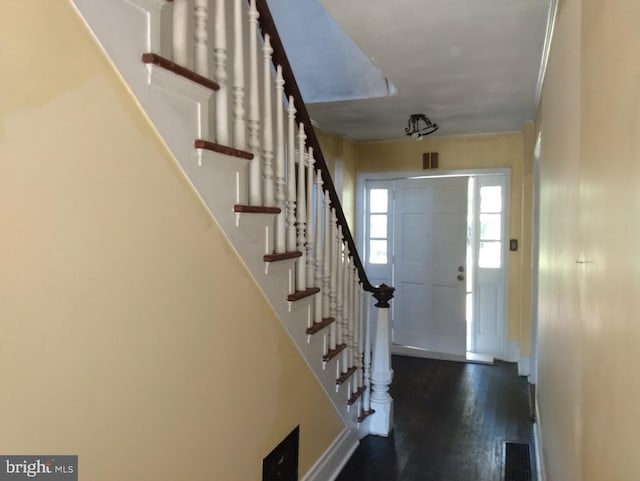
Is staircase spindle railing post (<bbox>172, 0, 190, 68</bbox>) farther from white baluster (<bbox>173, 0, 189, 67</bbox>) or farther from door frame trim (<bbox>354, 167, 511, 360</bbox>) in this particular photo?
door frame trim (<bbox>354, 167, 511, 360</bbox>)

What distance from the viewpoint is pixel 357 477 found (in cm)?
250

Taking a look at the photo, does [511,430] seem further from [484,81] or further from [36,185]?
[36,185]

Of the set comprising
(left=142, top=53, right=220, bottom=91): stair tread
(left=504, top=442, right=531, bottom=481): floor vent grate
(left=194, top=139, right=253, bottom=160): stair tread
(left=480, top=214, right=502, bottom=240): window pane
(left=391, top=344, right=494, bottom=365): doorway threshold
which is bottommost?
(left=504, top=442, right=531, bottom=481): floor vent grate

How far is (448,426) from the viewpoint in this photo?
3174 millimetres

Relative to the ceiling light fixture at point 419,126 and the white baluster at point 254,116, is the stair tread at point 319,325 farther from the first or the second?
the ceiling light fixture at point 419,126

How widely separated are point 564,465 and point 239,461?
43.0 inches

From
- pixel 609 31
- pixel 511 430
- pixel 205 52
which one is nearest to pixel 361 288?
pixel 511 430

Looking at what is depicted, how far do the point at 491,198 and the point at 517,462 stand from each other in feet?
8.98

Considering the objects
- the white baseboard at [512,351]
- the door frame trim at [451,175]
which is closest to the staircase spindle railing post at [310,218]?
the door frame trim at [451,175]

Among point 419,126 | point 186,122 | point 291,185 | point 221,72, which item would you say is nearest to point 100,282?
point 186,122

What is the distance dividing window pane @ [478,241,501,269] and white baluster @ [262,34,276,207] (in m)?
3.55

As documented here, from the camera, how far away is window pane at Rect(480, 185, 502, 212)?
466 cm

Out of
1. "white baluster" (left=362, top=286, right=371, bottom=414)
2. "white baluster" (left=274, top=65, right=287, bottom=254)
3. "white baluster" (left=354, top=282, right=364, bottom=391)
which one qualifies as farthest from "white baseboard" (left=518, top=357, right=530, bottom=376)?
"white baluster" (left=274, top=65, right=287, bottom=254)

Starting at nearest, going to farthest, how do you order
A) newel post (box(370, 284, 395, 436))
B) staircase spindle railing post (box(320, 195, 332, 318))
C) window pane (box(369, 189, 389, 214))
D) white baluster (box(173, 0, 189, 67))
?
white baluster (box(173, 0, 189, 67)), staircase spindle railing post (box(320, 195, 332, 318)), newel post (box(370, 284, 395, 436)), window pane (box(369, 189, 389, 214))
